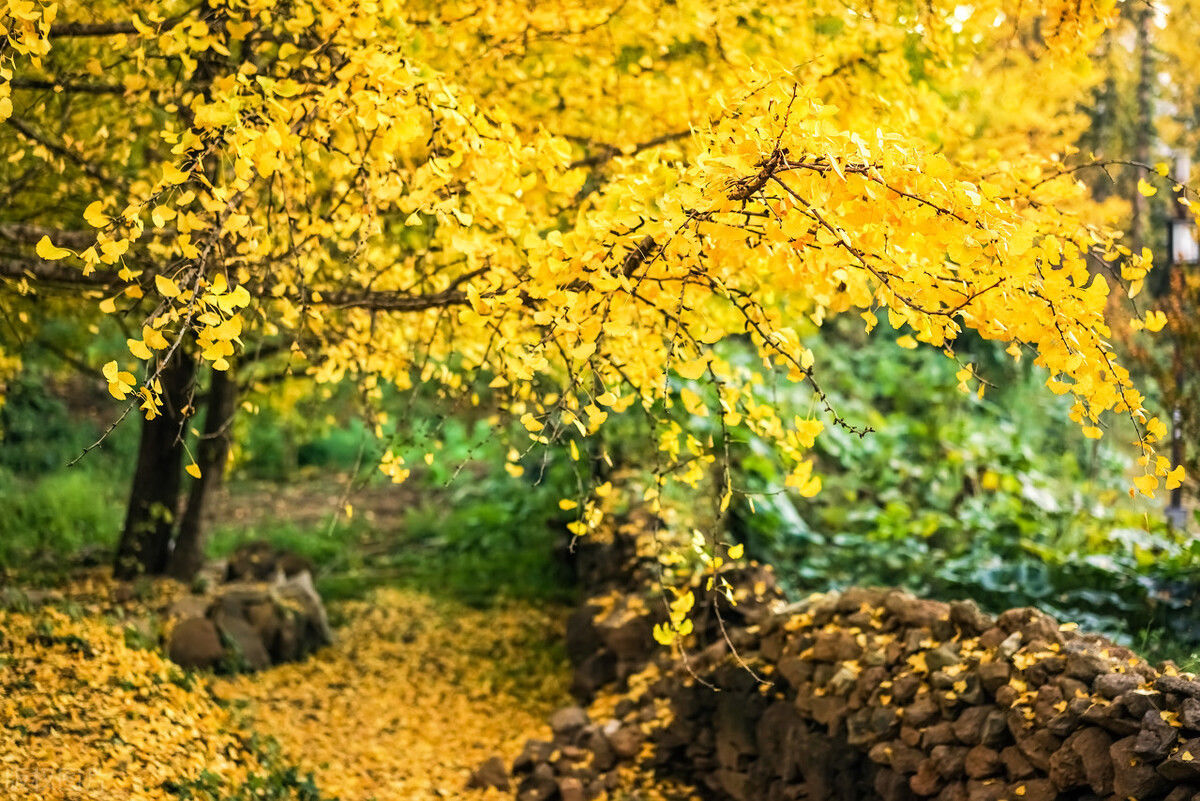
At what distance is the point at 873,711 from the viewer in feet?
12.6

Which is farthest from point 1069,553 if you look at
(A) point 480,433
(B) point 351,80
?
(A) point 480,433

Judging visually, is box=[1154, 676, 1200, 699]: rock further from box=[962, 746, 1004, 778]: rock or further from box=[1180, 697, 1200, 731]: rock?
box=[962, 746, 1004, 778]: rock

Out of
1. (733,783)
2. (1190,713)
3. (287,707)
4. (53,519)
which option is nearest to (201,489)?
(287,707)

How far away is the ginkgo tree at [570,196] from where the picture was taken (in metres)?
2.01

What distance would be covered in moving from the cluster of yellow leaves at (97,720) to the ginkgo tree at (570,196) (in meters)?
1.39

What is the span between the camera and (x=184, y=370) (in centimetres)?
658

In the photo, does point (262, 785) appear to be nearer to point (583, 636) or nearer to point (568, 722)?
point (568, 722)

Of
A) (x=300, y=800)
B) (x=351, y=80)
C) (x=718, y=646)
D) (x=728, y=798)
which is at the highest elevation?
(x=351, y=80)

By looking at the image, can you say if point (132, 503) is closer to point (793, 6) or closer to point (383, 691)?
point (383, 691)

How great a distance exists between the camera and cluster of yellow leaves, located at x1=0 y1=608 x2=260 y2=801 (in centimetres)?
331

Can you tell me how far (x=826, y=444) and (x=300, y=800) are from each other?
416 centimetres

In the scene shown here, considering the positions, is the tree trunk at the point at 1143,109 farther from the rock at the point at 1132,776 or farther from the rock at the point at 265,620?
the rock at the point at 265,620

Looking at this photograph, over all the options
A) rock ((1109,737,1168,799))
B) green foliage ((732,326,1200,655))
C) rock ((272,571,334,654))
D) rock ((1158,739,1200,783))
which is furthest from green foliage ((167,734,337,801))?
rock ((1158,739,1200,783))

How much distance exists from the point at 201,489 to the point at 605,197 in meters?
5.05
